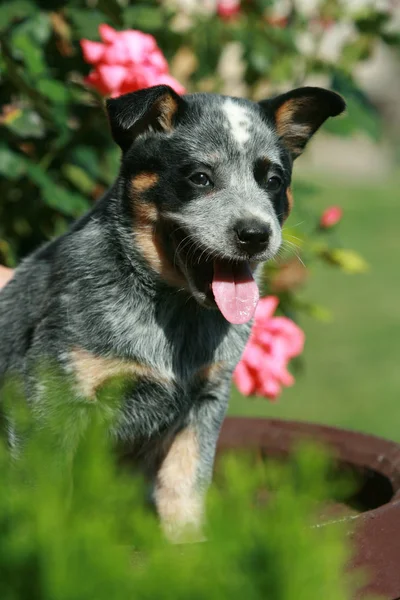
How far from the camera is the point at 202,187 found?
2.74 metres

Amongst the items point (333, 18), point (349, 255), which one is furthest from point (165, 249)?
point (333, 18)

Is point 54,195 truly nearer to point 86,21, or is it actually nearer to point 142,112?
point 86,21

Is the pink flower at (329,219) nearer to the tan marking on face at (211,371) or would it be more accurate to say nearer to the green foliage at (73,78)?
the green foliage at (73,78)

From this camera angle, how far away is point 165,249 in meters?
2.78

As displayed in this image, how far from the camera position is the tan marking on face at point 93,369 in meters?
2.62

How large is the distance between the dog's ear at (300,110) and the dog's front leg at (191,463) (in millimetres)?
818

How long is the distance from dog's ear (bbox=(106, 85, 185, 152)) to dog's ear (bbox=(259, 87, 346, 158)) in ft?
1.01

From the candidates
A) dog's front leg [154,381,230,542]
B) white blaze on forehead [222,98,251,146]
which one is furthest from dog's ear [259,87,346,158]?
dog's front leg [154,381,230,542]

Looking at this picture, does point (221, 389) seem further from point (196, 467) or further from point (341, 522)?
point (341, 522)

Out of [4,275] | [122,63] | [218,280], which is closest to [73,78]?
[122,63]

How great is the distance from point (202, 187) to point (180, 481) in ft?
3.07

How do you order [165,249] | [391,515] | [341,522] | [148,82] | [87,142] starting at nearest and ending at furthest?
[341,522] → [391,515] → [165,249] → [148,82] → [87,142]

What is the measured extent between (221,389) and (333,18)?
2334mm

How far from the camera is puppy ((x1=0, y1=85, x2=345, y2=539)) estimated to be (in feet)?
8.72
